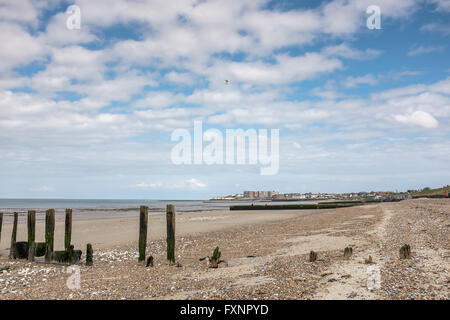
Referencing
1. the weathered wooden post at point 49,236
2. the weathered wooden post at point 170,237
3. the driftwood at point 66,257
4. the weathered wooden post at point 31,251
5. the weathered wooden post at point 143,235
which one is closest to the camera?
the weathered wooden post at point 170,237

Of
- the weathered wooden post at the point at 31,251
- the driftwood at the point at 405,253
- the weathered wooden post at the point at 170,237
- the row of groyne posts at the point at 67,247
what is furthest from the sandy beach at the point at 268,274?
the weathered wooden post at the point at 31,251

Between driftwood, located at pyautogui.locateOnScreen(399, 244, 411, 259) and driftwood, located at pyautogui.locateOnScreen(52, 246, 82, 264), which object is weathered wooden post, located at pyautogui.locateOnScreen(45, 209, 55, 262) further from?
driftwood, located at pyautogui.locateOnScreen(399, 244, 411, 259)

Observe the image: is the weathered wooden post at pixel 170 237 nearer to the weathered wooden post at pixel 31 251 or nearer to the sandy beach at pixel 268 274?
the sandy beach at pixel 268 274

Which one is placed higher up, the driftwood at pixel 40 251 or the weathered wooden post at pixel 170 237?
the weathered wooden post at pixel 170 237

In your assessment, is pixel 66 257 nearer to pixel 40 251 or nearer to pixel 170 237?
pixel 40 251

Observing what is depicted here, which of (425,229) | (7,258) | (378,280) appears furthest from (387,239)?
(7,258)

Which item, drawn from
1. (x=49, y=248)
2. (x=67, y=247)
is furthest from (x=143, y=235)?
(x=49, y=248)

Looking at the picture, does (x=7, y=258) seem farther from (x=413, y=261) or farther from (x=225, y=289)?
(x=413, y=261)

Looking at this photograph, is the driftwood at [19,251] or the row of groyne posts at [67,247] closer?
the row of groyne posts at [67,247]

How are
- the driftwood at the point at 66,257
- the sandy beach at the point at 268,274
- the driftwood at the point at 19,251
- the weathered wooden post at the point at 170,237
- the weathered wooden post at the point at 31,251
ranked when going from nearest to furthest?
the sandy beach at the point at 268,274 < the weathered wooden post at the point at 170,237 < the driftwood at the point at 66,257 < the weathered wooden post at the point at 31,251 < the driftwood at the point at 19,251

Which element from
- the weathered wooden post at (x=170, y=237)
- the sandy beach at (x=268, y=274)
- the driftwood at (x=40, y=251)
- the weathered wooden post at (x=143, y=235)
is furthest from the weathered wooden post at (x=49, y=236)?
the weathered wooden post at (x=170, y=237)

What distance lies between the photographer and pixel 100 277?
12477 mm

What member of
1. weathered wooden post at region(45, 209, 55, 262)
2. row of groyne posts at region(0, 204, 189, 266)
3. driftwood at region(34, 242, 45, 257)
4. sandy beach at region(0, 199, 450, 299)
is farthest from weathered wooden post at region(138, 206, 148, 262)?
driftwood at region(34, 242, 45, 257)
